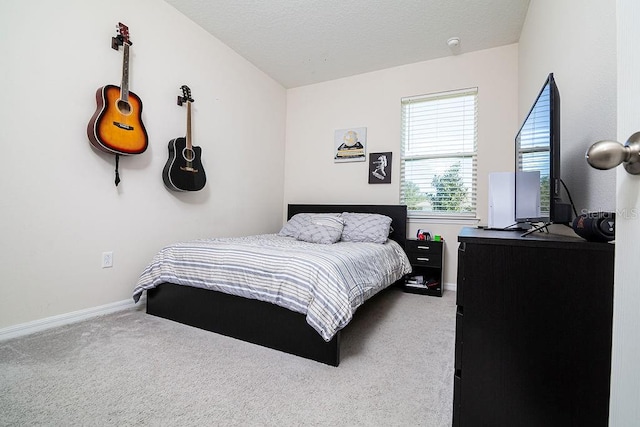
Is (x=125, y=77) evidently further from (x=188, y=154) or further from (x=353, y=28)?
(x=353, y=28)

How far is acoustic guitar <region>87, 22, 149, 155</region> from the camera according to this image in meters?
2.05

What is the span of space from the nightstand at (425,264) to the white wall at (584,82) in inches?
67.5

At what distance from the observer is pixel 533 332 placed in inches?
34.8

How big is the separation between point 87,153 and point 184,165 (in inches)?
28.3

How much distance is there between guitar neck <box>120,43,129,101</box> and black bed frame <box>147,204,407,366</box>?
146 centimetres

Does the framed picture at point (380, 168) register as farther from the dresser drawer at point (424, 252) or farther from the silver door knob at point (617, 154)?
the silver door knob at point (617, 154)

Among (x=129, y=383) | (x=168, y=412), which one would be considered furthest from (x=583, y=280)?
(x=129, y=383)

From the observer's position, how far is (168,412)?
46.5 inches

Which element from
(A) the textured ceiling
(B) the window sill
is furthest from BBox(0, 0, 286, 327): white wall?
(B) the window sill

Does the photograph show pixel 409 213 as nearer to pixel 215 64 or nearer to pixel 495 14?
pixel 495 14

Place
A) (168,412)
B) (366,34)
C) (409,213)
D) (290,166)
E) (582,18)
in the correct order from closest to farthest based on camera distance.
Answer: (168,412) < (582,18) < (366,34) < (409,213) < (290,166)

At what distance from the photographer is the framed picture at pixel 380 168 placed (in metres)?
3.59

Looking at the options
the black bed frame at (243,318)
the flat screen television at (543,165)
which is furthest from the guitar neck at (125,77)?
the flat screen television at (543,165)

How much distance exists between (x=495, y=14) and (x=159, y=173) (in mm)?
3330
